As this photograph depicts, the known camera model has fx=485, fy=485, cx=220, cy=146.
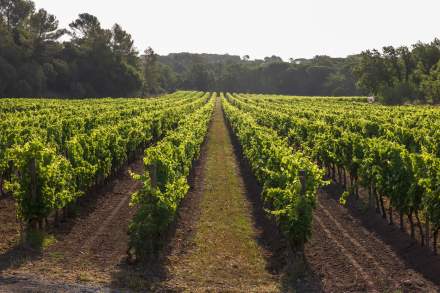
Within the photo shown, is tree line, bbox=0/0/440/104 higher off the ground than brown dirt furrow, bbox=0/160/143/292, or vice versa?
tree line, bbox=0/0/440/104

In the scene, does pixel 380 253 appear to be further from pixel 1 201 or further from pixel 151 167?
pixel 1 201

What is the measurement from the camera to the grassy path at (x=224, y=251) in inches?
480

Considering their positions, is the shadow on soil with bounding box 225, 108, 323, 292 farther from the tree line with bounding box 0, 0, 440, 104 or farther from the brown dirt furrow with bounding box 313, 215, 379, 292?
the tree line with bounding box 0, 0, 440, 104

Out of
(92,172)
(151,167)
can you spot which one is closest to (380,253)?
(151,167)

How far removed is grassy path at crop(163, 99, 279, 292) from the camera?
12.2m

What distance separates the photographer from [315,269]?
13.2 metres

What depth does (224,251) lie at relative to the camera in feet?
47.3

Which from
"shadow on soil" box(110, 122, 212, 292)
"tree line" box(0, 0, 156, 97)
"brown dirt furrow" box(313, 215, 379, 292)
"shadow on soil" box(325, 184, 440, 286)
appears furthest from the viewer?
"tree line" box(0, 0, 156, 97)

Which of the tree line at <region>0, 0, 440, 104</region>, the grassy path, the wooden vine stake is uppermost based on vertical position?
the tree line at <region>0, 0, 440, 104</region>

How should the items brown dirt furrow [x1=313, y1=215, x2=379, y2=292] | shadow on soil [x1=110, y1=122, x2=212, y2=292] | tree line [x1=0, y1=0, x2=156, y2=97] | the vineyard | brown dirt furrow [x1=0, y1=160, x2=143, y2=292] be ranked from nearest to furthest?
shadow on soil [x1=110, y1=122, x2=212, y2=292] < brown dirt furrow [x1=0, y1=160, x2=143, y2=292] < brown dirt furrow [x1=313, y1=215, x2=379, y2=292] < the vineyard < tree line [x1=0, y1=0, x2=156, y2=97]

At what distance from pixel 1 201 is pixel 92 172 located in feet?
11.7

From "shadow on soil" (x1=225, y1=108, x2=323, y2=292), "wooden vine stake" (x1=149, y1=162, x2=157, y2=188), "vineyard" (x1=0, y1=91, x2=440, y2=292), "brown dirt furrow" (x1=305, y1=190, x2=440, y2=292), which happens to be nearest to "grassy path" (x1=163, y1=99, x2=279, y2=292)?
"vineyard" (x1=0, y1=91, x2=440, y2=292)

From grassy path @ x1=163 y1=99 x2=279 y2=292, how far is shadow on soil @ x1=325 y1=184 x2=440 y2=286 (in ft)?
13.2

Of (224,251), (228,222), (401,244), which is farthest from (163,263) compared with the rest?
(401,244)
